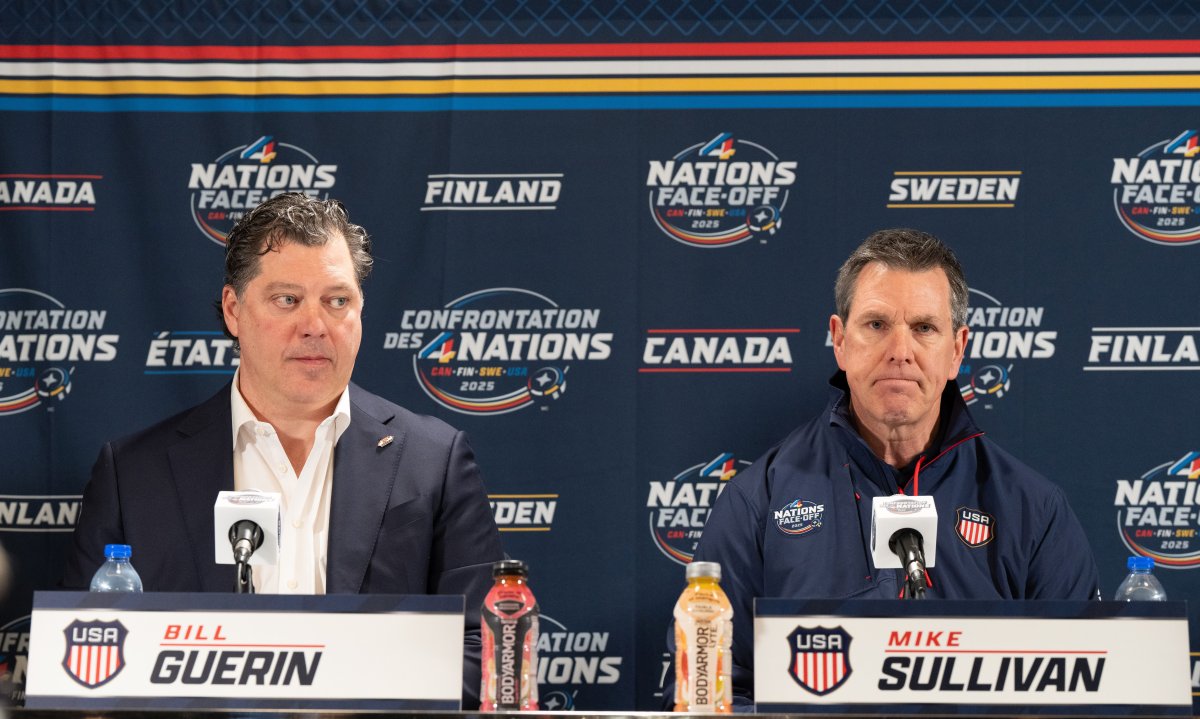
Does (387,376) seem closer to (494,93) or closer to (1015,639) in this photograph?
(494,93)

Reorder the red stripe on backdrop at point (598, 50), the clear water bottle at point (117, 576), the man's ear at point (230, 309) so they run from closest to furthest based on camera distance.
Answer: the clear water bottle at point (117, 576)
the man's ear at point (230, 309)
the red stripe on backdrop at point (598, 50)

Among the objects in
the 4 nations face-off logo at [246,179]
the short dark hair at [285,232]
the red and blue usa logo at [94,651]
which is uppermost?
the 4 nations face-off logo at [246,179]

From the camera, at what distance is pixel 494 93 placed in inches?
141

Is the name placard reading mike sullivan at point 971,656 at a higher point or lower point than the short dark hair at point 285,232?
lower

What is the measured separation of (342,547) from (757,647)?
3.72 feet

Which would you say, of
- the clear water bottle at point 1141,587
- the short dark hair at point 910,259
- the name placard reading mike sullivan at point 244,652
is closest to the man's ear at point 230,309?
the name placard reading mike sullivan at point 244,652

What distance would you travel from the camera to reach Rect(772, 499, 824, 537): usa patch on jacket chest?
8.93 feet

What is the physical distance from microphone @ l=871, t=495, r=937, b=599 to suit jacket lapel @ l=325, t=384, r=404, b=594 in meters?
1.12

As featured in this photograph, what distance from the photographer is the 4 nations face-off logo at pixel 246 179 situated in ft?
11.8

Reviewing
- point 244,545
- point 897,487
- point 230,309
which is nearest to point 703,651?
point 244,545

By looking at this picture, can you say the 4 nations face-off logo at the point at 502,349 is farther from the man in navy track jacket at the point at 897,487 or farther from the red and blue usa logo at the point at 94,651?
the red and blue usa logo at the point at 94,651

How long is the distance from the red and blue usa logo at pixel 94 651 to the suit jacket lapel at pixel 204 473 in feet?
2.49

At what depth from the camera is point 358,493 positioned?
2.69 meters

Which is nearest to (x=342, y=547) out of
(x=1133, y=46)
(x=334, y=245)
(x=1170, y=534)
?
(x=334, y=245)
